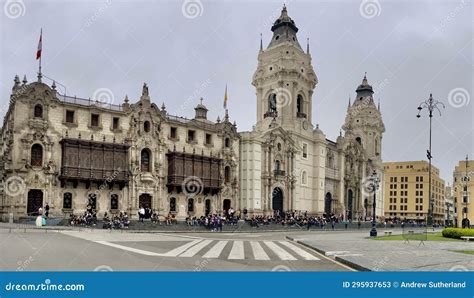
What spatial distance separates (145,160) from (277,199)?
925 inches

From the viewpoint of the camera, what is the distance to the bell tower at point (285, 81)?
70562 millimetres

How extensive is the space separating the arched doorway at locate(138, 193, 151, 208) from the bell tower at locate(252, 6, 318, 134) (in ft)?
77.4

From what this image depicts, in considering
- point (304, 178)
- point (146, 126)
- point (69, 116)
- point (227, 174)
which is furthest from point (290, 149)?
point (69, 116)

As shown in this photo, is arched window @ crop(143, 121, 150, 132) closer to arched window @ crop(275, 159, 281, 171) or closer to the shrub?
arched window @ crop(275, 159, 281, 171)

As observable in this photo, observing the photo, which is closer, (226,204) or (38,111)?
(38,111)

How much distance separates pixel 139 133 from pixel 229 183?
597 inches

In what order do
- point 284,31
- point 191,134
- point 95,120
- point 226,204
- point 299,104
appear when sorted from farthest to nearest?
point 299,104
point 284,31
point 226,204
point 191,134
point 95,120

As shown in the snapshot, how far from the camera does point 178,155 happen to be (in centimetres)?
5353

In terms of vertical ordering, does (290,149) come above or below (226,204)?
above

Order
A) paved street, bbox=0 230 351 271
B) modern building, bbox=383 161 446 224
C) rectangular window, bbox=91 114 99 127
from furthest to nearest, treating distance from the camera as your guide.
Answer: modern building, bbox=383 161 446 224 → rectangular window, bbox=91 114 99 127 → paved street, bbox=0 230 351 271

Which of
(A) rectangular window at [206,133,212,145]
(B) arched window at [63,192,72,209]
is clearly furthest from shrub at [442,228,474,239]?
(B) arched window at [63,192,72,209]

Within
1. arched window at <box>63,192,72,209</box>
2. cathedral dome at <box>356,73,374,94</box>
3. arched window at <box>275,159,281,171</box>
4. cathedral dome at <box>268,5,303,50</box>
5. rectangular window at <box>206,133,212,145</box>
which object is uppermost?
cathedral dome at <box>268,5,303,50</box>

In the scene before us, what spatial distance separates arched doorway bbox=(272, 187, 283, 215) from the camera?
220 feet

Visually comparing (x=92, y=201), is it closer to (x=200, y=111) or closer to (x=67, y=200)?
(x=67, y=200)
